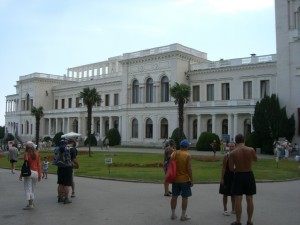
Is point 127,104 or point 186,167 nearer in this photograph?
point 186,167

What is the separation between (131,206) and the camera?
36.2 ft

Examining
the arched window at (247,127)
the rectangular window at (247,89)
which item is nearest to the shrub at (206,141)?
the arched window at (247,127)

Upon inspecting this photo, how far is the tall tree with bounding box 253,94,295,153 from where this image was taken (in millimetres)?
38906

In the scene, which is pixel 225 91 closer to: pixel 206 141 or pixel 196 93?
pixel 196 93

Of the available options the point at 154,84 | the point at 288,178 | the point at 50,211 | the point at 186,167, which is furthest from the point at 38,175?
the point at 154,84

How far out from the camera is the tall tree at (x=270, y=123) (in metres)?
38.9

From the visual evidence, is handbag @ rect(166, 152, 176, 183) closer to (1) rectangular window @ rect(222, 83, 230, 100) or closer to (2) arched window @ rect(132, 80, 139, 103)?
(1) rectangular window @ rect(222, 83, 230, 100)

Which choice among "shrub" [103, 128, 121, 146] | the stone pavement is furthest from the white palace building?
the stone pavement

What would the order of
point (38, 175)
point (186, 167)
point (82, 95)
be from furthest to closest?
point (82, 95) < point (38, 175) < point (186, 167)

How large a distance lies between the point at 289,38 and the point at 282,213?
34.7 m

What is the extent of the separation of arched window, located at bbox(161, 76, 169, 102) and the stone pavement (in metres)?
40.7

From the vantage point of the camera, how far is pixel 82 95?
44.5 m

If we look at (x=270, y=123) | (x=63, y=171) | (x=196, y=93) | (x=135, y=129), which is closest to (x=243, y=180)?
(x=63, y=171)

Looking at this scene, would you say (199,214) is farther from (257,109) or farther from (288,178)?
(257,109)
